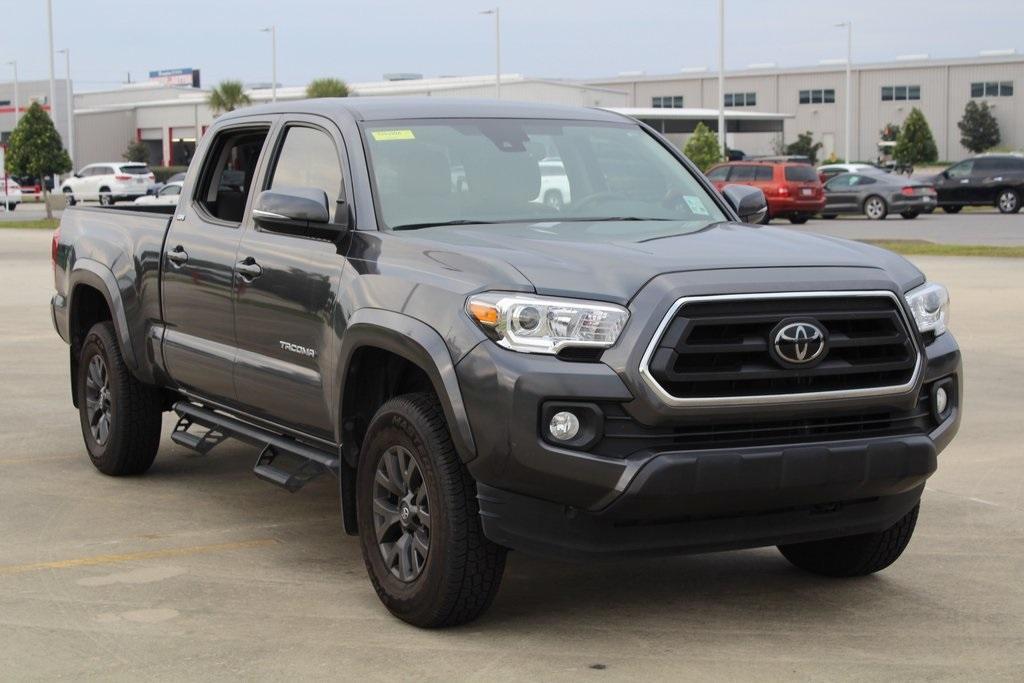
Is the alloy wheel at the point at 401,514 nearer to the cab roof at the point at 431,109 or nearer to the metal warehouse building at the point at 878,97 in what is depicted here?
the cab roof at the point at 431,109

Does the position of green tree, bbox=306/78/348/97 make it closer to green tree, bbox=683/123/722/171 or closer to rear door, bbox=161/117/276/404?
green tree, bbox=683/123/722/171

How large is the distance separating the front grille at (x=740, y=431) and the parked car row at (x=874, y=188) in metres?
31.0

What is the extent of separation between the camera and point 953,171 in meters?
42.1

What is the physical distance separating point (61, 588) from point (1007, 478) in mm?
4841

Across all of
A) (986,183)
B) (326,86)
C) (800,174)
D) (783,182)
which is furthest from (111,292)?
(326,86)

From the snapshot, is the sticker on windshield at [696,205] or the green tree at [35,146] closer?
the sticker on windshield at [696,205]

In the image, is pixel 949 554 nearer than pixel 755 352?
No

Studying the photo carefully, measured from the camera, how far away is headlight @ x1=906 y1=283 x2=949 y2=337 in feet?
17.2

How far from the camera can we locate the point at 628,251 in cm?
513

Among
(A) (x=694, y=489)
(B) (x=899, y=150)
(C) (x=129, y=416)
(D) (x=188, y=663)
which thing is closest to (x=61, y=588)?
(D) (x=188, y=663)

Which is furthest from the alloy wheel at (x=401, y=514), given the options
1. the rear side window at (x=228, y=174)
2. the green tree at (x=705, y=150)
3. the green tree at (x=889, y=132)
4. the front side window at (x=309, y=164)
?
the green tree at (x=889, y=132)

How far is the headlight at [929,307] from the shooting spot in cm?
524

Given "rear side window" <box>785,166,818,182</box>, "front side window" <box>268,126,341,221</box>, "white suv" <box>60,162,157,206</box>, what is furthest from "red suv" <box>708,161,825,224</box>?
"front side window" <box>268,126,341,221</box>

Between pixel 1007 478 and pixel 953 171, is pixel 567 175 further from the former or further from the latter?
pixel 953 171
